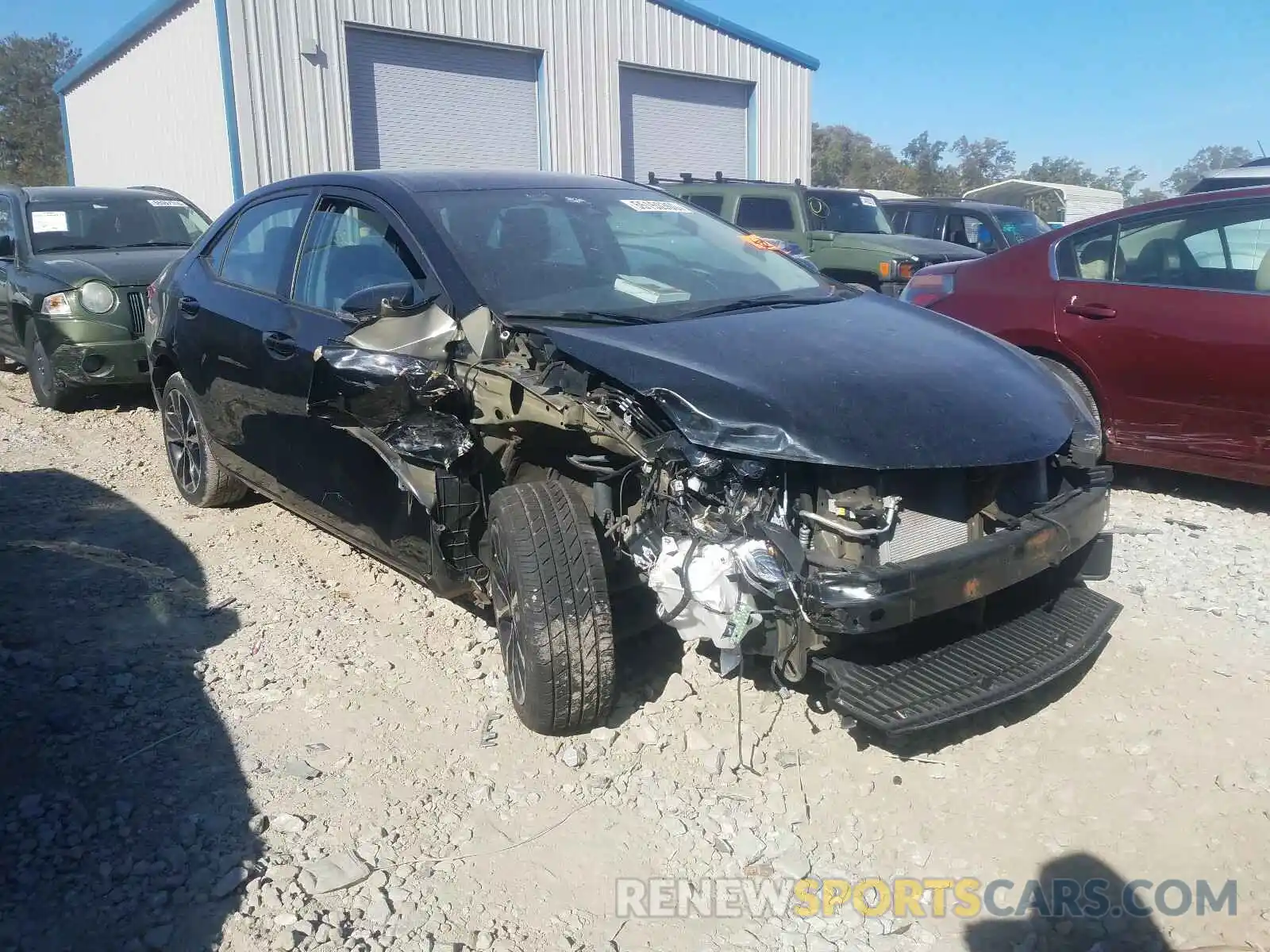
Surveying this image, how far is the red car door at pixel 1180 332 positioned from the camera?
4770mm

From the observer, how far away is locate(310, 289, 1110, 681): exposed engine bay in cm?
283

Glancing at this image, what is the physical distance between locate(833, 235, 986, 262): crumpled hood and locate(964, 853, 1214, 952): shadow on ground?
9620 mm

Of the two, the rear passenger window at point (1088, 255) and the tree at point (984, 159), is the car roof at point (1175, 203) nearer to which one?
the rear passenger window at point (1088, 255)

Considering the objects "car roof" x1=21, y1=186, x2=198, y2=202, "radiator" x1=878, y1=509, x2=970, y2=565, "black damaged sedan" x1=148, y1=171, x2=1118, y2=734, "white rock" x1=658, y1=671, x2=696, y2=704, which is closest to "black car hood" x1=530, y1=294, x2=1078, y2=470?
"black damaged sedan" x1=148, y1=171, x2=1118, y2=734

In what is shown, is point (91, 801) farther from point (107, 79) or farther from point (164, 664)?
point (107, 79)

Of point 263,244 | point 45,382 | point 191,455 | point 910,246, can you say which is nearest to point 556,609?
point 263,244

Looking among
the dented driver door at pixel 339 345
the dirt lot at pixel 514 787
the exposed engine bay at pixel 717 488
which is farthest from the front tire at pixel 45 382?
the exposed engine bay at pixel 717 488

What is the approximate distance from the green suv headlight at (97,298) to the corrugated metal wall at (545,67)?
579cm


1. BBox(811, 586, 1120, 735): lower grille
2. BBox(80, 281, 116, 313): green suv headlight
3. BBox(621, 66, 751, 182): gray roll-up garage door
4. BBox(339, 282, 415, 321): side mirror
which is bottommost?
BBox(811, 586, 1120, 735): lower grille

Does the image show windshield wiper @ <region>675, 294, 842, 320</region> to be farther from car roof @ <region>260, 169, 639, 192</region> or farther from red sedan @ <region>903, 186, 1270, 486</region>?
red sedan @ <region>903, 186, 1270, 486</region>

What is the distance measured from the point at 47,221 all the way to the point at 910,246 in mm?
8506

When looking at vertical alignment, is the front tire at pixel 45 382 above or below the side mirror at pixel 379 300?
below

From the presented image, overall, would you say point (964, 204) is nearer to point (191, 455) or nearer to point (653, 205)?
point (653, 205)

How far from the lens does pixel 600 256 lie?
3.90 meters
